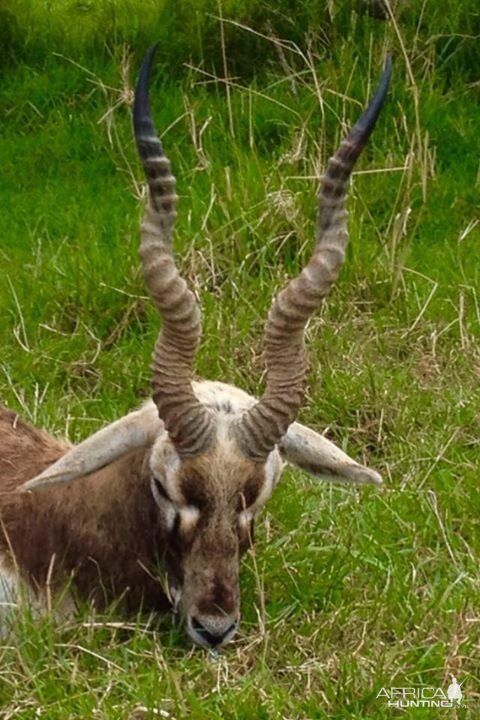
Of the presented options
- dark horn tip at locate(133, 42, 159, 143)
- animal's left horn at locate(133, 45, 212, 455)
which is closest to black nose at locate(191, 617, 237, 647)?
animal's left horn at locate(133, 45, 212, 455)

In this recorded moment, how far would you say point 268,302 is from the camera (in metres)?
9.02

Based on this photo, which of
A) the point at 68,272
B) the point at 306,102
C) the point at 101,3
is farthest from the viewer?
the point at 101,3

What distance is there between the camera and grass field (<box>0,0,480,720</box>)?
5.81 meters

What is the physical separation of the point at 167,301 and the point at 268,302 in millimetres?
3225

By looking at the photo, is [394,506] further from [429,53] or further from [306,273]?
[429,53]

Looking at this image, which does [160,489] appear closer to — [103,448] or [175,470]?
[175,470]

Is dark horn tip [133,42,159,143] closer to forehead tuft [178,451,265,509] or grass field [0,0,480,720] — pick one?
forehead tuft [178,451,265,509]

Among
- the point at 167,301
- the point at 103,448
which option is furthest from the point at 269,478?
the point at 167,301

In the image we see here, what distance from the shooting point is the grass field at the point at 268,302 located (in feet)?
19.1

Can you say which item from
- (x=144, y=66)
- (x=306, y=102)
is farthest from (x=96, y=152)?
(x=144, y=66)

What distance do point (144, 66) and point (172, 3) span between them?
678cm

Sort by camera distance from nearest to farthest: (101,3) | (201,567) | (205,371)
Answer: (201,567) < (205,371) < (101,3)

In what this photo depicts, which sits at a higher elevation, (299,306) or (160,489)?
(299,306)

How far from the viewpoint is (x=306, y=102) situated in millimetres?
10867
